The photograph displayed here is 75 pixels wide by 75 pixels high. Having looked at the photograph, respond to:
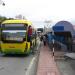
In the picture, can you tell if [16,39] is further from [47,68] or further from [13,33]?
[47,68]

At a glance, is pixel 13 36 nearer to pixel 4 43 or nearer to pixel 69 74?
pixel 4 43

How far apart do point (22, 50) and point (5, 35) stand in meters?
1.97

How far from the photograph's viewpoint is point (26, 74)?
52.7 feet

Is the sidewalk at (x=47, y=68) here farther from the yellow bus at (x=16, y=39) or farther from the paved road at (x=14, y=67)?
the yellow bus at (x=16, y=39)

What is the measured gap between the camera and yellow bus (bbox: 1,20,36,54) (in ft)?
91.9

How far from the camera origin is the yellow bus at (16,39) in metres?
28.0

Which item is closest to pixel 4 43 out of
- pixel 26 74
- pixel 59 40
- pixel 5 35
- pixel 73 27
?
pixel 5 35

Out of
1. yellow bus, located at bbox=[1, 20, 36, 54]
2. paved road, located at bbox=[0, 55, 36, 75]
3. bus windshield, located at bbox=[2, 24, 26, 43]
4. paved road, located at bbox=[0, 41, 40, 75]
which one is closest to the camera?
paved road, located at bbox=[0, 41, 40, 75]

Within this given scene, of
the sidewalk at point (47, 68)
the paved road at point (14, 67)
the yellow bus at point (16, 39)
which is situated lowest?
the paved road at point (14, 67)

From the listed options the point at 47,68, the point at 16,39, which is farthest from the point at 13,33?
the point at 47,68

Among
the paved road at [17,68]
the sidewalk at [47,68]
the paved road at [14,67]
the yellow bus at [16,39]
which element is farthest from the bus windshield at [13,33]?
the sidewalk at [47,68]

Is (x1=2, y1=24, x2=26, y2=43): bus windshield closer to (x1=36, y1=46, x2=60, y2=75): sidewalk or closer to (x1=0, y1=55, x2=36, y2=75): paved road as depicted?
(x1=0, y1=55, x2=36, y2=75): paved road

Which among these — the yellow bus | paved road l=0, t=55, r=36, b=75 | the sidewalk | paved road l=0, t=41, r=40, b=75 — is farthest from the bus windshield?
the sidewalk

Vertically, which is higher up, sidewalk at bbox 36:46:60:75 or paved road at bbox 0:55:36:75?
sidewalk at bbox 36:46:60:75
